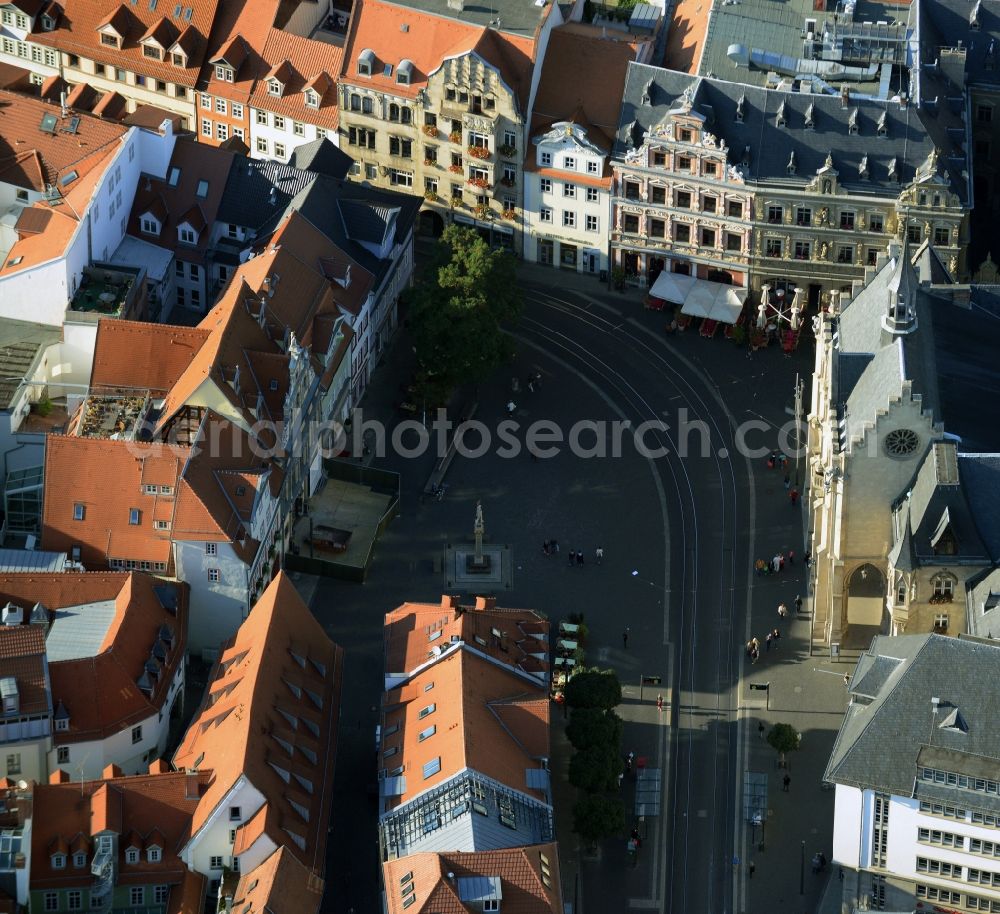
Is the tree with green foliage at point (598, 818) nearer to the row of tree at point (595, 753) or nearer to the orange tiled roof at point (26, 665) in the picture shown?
the row of tree at point (595, 753)

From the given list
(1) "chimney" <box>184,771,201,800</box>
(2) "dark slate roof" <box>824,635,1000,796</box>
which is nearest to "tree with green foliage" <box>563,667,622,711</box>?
(2) "dark slate roof" <box>824,635,1000,796</box>

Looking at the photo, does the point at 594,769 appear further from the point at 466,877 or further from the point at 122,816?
the point at 122,816

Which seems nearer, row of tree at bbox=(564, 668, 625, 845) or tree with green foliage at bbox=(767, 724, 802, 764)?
row of tree at bbox=(564, 668, 625, 845)

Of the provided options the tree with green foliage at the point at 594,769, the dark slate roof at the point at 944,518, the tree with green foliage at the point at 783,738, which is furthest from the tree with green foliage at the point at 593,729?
the dark slate roof at the point at 944,518

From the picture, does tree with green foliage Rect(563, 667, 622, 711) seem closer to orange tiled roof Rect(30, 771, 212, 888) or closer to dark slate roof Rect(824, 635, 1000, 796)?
dark slate roof Rect(824, 635, 1000, 796)

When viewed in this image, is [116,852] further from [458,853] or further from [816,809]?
[816,809]

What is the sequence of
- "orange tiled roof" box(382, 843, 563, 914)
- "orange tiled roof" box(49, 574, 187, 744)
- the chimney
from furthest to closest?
1. "orange tiled roof" box(49, 574, 187, 744)
2. the chimney
3. "orange tiled roof" box(382, 843, 563, 914)
